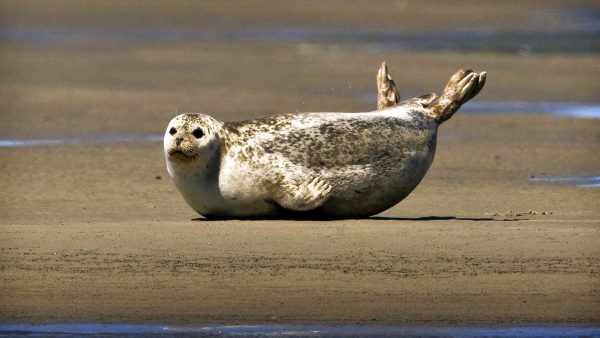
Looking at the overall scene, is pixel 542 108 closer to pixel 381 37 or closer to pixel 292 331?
pixel 381 37

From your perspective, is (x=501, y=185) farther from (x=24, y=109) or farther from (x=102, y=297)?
(x=24, y=109)

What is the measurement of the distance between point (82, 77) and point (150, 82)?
909mm

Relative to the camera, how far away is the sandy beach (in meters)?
7.29

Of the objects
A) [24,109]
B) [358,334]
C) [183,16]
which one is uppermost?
[183,16]

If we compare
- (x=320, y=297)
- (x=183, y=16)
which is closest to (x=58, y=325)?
(x=320, y=297)

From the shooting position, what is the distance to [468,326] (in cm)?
692

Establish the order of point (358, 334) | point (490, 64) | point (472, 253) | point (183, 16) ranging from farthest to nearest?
point (183, 16), point (490, 64), point (472, 253), point (358, 334)

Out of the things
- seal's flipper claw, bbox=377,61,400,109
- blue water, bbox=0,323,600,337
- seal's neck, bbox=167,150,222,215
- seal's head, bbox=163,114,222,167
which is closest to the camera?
blue water, bbox=0,323,600,337

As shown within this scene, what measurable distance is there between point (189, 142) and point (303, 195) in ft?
2.34

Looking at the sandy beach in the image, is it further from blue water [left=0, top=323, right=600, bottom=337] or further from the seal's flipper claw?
the seal's flipper claw

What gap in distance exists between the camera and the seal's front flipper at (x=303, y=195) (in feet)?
29.5

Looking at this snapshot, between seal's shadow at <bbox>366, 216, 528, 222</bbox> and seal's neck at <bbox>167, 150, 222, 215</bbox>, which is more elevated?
seal's neck at <bbox>167, 150, 222, 215</bbox>

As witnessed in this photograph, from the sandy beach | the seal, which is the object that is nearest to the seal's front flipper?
the seal

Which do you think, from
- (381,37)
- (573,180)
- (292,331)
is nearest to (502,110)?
(573,180)
